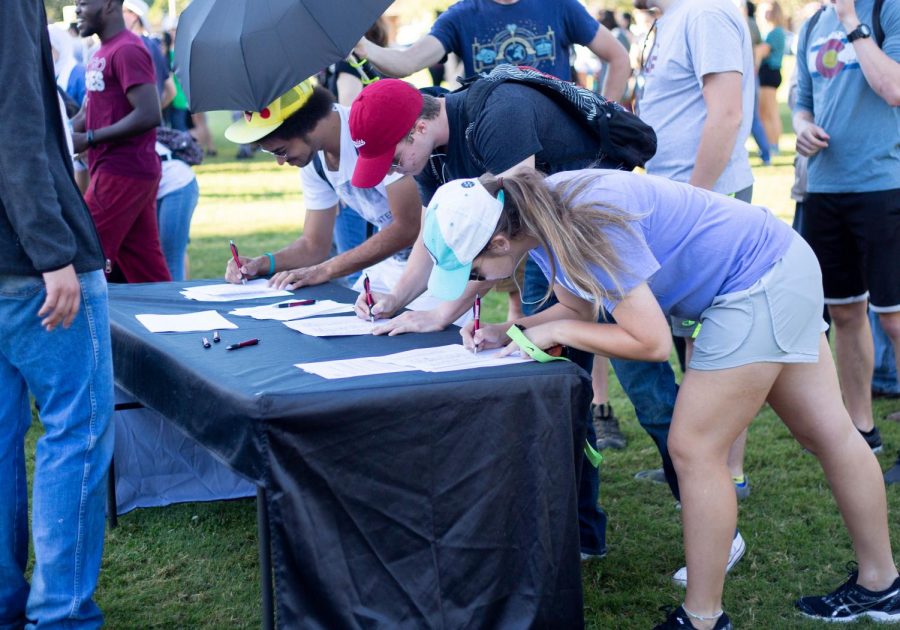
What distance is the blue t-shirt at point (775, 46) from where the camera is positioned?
14.3m

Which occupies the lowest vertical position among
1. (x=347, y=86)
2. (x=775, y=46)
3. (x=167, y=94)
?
(x=775, y=46)

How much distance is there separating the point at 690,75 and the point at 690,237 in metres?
1.25

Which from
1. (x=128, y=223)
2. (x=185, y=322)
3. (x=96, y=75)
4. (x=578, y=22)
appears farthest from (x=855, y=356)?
(x=96, y=75)

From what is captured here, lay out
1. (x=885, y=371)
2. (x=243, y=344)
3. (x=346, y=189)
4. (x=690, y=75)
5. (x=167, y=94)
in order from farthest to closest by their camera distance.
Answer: (x=167, y=94), (x=885, y=371), (x=346, y=189), (x=690, y=75), (x=243, y=344)

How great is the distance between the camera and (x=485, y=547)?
2338 millimetres

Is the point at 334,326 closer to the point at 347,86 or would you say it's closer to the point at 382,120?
the point at 382,120

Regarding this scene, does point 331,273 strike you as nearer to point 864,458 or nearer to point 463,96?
point 463,96

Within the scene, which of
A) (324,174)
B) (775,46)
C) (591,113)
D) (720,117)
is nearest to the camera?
(591,113)

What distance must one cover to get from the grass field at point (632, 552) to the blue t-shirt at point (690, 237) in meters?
0.97

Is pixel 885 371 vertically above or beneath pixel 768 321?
beneath

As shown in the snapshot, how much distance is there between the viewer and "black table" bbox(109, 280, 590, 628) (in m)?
2.18

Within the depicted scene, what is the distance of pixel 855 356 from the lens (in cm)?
411

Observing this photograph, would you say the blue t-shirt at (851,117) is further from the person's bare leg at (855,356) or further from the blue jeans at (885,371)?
the blue jeans at (885,371)

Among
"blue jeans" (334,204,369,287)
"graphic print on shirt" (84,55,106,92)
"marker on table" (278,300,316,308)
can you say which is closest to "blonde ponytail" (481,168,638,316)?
"marker on table" (278,300,316,308)
